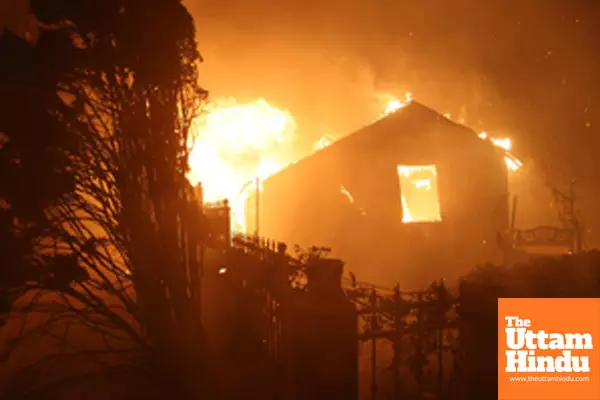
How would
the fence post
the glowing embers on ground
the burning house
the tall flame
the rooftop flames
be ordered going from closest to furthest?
the fence post → the burning house → the glowing embers on ground → the rooftop flames → the tall flame

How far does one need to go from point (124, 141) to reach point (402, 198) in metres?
18.0

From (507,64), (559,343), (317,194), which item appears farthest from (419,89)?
(559,343)

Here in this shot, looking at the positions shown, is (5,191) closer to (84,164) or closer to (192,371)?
(84,164)

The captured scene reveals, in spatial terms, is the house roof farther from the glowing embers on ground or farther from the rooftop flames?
the rooftop flames

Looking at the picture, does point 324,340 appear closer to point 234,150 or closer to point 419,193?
point 419,193

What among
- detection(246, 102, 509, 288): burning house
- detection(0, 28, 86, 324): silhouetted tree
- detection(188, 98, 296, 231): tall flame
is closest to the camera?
detection(0, 28, 86, 324): silhouetted tree

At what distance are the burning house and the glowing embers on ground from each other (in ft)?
0.22

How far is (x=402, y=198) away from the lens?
22531mm

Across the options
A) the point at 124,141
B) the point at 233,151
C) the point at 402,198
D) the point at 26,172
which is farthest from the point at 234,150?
the point at 26,172

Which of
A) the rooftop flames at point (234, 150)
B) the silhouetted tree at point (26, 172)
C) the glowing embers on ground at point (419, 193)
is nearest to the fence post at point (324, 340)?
the silhouetted tree at point (26, 172)

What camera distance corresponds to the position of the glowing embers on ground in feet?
73.9

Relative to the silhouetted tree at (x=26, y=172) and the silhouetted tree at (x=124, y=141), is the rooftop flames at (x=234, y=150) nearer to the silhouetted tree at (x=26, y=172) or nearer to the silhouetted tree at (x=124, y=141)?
the silhouetted tree at (x=124, y=141)

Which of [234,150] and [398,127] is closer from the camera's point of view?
[398,127]

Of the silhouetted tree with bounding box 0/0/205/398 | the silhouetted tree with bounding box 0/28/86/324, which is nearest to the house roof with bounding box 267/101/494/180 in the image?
the silhouetted tree with bounding box 0/0/205/398
